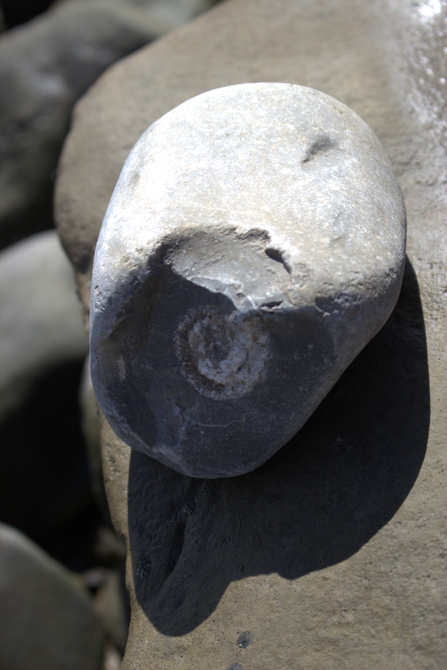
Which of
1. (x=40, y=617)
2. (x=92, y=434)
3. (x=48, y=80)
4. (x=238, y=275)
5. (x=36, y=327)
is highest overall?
A: (x=238, y=275)

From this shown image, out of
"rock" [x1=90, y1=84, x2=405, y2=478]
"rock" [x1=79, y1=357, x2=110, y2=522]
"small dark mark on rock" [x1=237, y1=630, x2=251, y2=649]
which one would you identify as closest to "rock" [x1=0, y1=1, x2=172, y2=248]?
"rock" [x1=79, y1=357, x2=110, y2=522]

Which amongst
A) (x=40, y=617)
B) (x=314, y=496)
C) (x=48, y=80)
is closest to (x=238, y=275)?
(x=314, y=496)

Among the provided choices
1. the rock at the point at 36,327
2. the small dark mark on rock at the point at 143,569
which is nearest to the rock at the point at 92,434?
the rock at the point at 36,327

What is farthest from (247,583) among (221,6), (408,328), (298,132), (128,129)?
(221,6)

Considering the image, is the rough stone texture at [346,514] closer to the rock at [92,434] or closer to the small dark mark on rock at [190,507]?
the small dark mark on rock at [190,507]

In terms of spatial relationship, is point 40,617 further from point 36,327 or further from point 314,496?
point 314,496

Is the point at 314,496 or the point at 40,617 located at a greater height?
the point at 314,496
